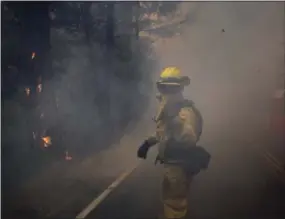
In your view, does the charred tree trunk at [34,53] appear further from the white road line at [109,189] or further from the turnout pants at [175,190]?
the turnout pants at [175,190]

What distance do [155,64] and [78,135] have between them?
17.0 inches

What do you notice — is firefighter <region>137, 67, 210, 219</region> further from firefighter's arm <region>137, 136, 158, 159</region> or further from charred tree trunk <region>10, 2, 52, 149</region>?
charred tree trunk <region>10, 2, 52, 149</region>

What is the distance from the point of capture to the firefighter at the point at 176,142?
2.09m

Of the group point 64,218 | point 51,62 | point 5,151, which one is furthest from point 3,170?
point 51,62

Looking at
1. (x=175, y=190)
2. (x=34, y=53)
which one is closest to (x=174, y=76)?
(x=175, y=190)

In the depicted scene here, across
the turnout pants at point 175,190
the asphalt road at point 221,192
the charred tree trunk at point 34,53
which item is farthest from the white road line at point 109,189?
the charred tree trunk at point 34,53

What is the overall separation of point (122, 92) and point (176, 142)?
0.30 metres

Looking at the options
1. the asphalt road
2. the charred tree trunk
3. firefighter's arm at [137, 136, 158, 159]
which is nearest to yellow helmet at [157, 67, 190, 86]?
firefighter's arm at [137, 136, 158, 159]

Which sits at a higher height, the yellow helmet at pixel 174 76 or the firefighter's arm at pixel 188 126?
the yellow helmet at pixel 174 76

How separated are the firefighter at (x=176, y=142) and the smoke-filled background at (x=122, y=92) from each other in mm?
35

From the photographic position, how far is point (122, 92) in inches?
82.9

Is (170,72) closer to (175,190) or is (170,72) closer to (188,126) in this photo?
(188,126)

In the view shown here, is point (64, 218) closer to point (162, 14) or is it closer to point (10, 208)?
point (10, 208)

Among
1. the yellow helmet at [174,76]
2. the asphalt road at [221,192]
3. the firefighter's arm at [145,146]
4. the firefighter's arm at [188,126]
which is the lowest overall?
the asphalt road at [221,192]
